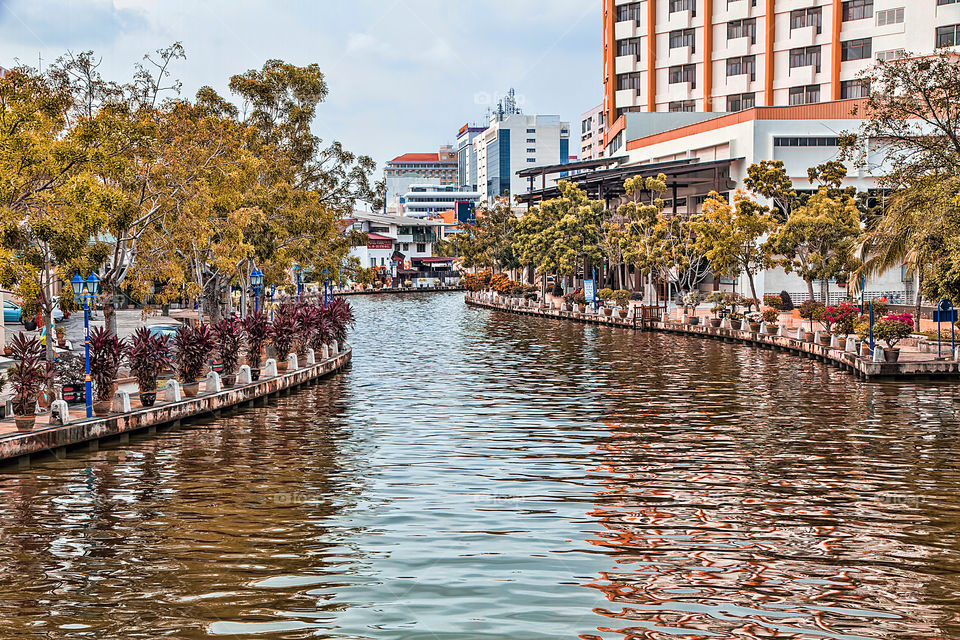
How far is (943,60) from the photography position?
136ft

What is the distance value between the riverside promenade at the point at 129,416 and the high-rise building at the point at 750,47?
75756 millimetres

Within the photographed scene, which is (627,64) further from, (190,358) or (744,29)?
(190,358)

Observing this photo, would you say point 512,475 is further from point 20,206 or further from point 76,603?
point 20,206

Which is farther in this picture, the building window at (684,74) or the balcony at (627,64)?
the balcony at (627,64)

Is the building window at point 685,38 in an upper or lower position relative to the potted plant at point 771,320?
upper

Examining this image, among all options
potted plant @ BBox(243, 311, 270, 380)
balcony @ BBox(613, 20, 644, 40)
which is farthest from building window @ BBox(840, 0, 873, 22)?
potted plant @ BBox(243, 311, 270, 380)

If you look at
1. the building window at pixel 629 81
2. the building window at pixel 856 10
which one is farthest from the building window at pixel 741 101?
the building window at pixel 856 10

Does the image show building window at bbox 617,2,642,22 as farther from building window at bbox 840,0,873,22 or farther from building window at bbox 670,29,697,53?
building window at bbox 840,0,873,22

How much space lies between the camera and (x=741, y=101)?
107 metres

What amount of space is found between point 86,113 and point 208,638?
2870 cm

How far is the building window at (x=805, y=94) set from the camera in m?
102

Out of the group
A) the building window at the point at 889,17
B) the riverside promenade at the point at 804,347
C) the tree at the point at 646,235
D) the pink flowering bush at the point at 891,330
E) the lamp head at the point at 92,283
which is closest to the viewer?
the lamp head at the point at 92,283

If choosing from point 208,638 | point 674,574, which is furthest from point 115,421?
point 674,574

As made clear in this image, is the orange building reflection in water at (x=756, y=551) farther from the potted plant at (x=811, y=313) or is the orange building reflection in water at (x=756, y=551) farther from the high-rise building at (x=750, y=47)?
the high-rise building at (x=750, y=47)
